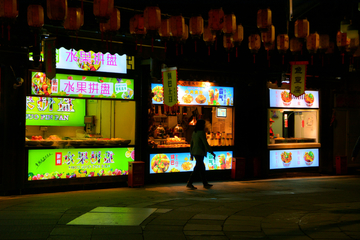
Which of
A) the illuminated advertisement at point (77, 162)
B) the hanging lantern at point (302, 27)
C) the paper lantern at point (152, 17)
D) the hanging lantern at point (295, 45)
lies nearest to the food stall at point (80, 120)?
the illuminated advertisement at point (77, 162)

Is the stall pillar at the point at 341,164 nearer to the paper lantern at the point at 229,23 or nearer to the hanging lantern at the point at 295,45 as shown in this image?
the hanging lantern at the point at 295,45

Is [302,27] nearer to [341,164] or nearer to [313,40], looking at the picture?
[313,40]

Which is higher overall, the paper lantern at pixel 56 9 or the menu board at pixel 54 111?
the paper lantern at pixel 56 9

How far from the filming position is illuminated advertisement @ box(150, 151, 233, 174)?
11.5m

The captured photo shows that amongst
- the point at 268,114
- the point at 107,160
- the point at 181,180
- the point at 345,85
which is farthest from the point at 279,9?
the point at 107,160

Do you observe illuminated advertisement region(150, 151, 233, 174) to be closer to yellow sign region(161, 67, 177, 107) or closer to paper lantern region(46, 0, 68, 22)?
yellow sign region(161, 67, 177, 107)

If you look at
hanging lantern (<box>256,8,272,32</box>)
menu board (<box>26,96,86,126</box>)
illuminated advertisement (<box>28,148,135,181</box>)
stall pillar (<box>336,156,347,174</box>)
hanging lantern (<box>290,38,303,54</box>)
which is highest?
hanging lantern (<box>256,8,272,32</box>)

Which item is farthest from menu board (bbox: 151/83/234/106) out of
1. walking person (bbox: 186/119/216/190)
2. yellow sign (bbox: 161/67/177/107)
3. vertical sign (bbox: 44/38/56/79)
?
vertical sign (bbox: 44/38/56/79)

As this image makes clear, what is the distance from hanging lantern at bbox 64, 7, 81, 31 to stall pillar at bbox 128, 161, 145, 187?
4.22 meters

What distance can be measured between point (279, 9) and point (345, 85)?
15.2 ft

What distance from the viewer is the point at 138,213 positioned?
23.9ft

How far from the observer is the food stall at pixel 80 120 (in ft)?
32.2

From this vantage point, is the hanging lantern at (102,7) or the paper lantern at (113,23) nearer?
the hanging lantern at (102,7)

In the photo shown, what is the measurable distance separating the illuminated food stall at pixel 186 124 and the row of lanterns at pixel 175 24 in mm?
1698
